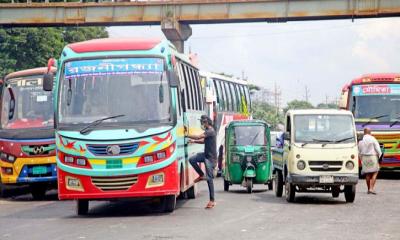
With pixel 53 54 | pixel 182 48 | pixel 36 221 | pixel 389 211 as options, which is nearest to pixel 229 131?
pixel 389 211

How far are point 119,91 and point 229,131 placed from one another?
1014 centimetres

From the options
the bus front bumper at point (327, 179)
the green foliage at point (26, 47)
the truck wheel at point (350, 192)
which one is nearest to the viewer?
the bus front bumper at point (327, 179)

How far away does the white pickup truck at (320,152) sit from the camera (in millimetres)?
20594

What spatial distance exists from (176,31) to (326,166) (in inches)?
1444

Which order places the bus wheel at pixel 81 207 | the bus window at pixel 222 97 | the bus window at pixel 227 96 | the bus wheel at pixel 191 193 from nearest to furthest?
1. the bus wheel at pixel 81 207
2. the bus wheel at pixel 191 193
3. the bus window at pixel 222 97
4. the bus window at pixel 227 96

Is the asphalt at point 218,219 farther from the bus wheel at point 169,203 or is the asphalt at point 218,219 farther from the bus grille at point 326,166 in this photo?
the bus grille at point 326,166

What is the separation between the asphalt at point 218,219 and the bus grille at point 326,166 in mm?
775

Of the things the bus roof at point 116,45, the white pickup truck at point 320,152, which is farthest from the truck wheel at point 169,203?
the white pickup truck at point 320,152

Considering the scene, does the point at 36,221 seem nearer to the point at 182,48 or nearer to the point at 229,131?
the point at 229,131

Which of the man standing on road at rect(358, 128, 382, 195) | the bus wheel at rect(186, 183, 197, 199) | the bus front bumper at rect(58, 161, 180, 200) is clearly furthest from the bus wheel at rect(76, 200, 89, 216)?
the man standing on road at rect(358, 128, 382, 195)

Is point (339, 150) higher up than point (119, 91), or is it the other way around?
point (119, 91)

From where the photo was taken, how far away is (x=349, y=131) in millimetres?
21234

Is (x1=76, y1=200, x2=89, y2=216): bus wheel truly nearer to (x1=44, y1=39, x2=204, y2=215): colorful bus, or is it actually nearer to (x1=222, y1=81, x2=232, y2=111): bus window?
(x1=44, y1=39, x2=204, y2=215): colorful bus

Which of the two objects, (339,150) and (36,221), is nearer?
(36,221)
